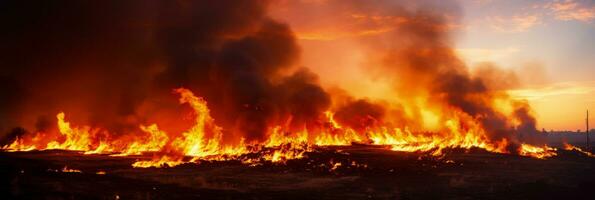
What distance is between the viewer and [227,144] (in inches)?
2655

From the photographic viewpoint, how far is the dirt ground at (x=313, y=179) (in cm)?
3188

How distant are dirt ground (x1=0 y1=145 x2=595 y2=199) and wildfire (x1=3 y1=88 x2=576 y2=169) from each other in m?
3.89

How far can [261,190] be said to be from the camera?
3456cm

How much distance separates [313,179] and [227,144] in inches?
1109

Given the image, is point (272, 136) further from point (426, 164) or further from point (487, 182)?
point (487, 182)

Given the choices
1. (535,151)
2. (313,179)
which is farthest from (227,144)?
(535,151)

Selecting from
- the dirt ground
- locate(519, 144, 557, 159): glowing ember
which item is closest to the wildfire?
locate(519, 144, 557, 159): glowing ember

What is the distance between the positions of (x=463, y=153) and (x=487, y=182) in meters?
31.3

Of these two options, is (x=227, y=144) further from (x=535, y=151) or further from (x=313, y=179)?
(x=535, y=151)

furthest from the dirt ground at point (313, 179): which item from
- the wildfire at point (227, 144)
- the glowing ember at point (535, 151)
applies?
the glowing ember at point (535, 151)

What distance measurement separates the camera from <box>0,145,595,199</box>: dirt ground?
105 feet

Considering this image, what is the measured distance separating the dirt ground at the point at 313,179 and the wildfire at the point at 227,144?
389 centimetres

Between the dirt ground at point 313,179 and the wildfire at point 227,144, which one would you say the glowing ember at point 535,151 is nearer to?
the wildfire at point 227,144

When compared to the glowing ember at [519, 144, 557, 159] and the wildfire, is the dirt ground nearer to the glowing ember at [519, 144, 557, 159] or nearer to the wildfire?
the wildfire
